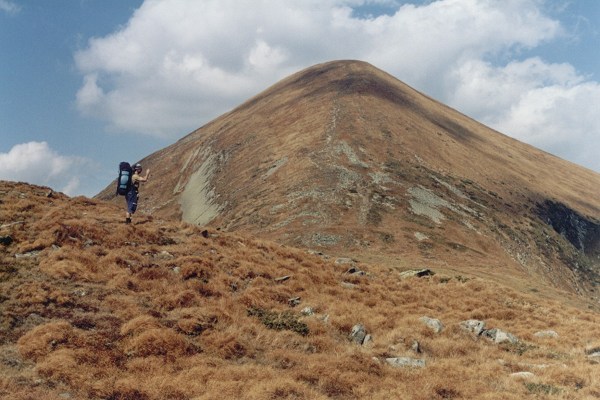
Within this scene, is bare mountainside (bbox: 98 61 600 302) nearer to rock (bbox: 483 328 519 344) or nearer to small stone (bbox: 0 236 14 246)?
rock (bbox: 483 328 519 344)

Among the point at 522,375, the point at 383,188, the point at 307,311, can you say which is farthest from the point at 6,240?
the point at 383,188

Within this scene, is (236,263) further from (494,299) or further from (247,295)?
(494,299)

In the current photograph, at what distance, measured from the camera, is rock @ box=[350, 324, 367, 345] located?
52.3 feet

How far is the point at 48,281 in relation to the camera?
51.0 feet

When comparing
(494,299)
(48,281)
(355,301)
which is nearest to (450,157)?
(494,299)

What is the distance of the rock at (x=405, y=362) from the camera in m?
13.9

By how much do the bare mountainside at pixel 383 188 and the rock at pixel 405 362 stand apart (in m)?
27.1

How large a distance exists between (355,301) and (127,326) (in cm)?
1038

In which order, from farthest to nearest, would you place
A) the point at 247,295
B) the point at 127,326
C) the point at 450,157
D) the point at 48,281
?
1. the point at 450,157
2. the point at 247,295
3. the point at 48,281
4. the point at 127,326

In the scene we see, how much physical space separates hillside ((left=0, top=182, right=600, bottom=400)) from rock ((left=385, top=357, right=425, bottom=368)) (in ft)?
0.16

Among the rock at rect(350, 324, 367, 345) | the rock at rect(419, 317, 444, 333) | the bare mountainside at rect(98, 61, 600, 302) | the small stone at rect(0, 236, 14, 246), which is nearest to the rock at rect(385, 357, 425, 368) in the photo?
the rock at rect(350, 324, 367, 345)

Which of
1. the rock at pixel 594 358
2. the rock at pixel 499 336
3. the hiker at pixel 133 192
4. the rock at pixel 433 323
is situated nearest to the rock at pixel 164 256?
the hiker at pixel 133 192

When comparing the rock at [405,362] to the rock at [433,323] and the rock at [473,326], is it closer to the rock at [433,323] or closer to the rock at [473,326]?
the rock at [433,323]

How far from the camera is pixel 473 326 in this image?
18.4 metres
